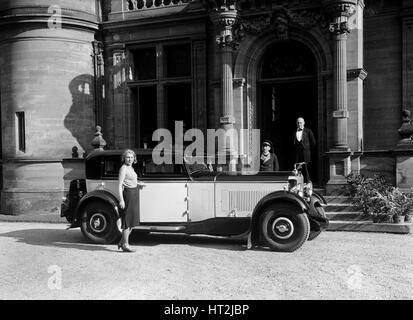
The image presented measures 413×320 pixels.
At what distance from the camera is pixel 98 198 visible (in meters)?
9.27

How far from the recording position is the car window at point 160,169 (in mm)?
9156

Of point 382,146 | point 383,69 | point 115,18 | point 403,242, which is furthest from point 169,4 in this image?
point 403,242

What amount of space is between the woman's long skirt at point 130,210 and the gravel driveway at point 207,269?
505 millimetres

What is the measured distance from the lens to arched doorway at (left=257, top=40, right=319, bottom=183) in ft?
45.4

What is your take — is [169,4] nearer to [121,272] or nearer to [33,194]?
[33,194]

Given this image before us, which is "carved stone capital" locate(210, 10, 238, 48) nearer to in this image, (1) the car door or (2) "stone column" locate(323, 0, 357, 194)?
(2) "stone column" locate(323, 0, 357, 194)

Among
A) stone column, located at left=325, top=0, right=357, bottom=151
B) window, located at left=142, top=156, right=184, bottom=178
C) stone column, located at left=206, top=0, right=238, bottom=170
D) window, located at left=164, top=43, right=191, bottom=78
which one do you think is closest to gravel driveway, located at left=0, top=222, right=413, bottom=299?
window, located at left=142, top=156, right=184, bottom=178

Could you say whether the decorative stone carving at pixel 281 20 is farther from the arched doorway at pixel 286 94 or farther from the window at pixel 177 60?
the window at pixel 177 60

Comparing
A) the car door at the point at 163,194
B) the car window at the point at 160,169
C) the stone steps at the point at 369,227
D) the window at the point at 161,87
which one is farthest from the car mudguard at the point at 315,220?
the window at the point at 161,87

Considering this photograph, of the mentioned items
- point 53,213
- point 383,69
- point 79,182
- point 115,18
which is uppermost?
point 115,18

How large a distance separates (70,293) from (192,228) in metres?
3.41

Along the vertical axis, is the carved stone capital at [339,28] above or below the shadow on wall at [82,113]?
above

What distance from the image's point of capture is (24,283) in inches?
253
